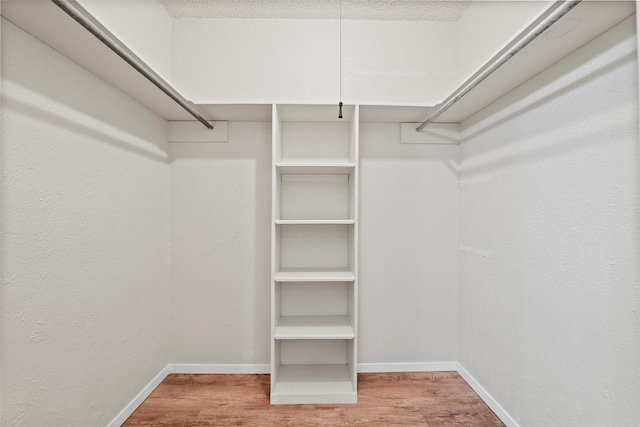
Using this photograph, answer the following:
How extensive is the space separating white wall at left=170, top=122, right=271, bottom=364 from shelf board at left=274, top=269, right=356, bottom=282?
0.28 meters

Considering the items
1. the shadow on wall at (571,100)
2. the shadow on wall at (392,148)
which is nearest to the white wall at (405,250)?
the shadow on wall at (392,148)

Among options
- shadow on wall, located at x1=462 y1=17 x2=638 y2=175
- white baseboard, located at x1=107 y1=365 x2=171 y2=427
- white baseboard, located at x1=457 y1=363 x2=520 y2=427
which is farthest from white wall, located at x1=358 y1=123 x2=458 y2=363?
white baseboard, located at x1=107 y1=365 x2=171 y2=427

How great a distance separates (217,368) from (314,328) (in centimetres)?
83

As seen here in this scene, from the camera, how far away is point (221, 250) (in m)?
2.20

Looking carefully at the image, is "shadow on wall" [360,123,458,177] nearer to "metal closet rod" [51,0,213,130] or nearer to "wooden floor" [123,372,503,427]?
"metal closet rod" [51,0,213,130]

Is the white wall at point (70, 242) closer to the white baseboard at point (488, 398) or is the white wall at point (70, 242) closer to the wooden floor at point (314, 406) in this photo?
the wooden floor at point (314, 406)

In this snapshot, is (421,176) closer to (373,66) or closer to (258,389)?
(373,66)

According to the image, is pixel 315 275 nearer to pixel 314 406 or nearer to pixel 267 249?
pixel 267 249

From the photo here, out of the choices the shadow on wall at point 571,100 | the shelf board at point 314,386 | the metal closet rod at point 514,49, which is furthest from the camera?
the shelf board at point 314,386

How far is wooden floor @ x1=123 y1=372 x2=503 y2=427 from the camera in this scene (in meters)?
1.70

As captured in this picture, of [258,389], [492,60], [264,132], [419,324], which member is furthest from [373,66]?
[258,389]

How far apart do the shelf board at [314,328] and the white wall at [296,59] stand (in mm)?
1577

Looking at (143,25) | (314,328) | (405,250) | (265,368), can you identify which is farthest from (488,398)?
(143,25)

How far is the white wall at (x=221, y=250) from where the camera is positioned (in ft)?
7.18
